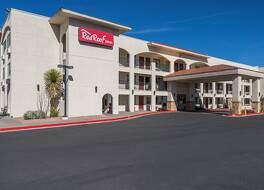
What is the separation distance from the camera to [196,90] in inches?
1519

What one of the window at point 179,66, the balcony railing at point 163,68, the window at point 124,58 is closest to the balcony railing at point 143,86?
the balcony railing at point 163,68

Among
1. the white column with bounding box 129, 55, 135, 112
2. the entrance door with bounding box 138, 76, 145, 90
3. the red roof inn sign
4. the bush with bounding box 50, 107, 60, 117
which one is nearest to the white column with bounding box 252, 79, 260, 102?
the entrance door with bounding box 138, 76, 145, 90

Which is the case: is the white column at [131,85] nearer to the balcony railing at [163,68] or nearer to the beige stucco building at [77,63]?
the beige stucco building at [77,63]

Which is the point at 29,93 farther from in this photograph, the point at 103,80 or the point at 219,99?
the point at 219,99

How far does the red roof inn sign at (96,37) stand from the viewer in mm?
21672

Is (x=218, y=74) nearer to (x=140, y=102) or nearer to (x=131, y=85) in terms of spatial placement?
(x=131, y=85)

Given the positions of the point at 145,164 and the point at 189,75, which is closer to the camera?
the point at 145,164

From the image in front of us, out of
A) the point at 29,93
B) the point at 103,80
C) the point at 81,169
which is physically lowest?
the point at 81,169

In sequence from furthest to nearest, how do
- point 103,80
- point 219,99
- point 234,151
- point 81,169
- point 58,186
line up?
1. point 219,99
2. point 103,80
3. point 234,151
4. point 81,169
5. point 58,186

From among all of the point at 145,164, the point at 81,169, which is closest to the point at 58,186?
the point at 81,169

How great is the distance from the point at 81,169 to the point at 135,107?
2569 cm

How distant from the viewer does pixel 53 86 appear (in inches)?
815

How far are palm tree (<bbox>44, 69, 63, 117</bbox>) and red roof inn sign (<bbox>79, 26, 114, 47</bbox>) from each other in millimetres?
4430

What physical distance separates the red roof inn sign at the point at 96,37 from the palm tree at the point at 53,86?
4.43 m
